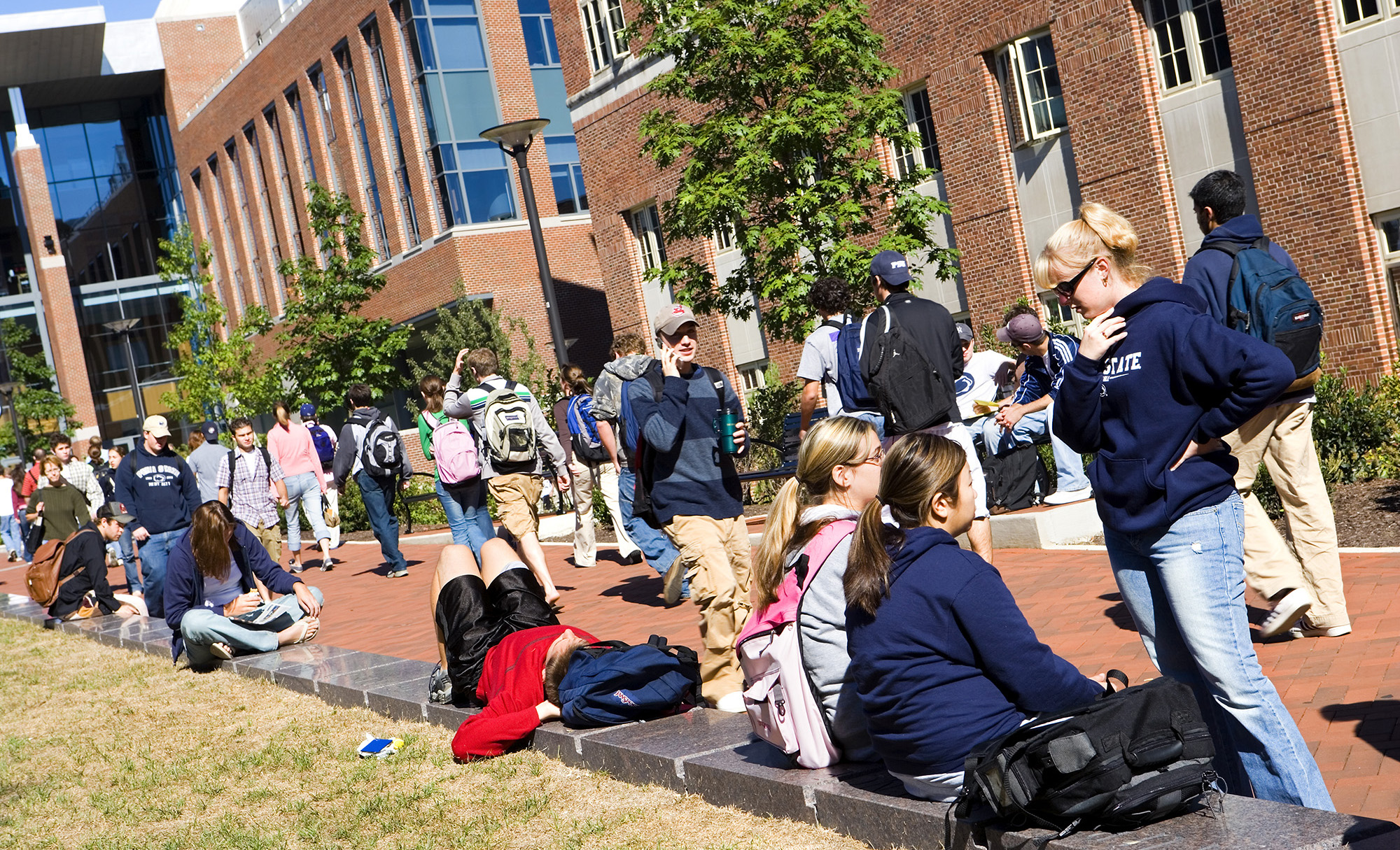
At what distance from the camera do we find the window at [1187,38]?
1582 cm

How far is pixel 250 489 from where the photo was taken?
14258 millimetres

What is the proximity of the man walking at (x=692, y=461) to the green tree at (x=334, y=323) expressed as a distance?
71.1ft

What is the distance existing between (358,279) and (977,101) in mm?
14831

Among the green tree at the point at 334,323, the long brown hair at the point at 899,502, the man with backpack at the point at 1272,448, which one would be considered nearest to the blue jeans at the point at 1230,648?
the long brown hair at the point at 899,502

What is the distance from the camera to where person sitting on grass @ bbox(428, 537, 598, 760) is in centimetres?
601

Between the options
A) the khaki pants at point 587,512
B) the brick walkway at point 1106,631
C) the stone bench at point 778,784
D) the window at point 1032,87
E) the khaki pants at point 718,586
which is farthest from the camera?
the window at point 1032,87

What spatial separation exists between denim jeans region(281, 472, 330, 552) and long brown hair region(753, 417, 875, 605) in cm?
1221

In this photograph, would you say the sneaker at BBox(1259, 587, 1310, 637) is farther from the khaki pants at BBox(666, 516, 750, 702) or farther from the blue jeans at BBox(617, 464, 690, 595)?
the blue jeans at BBox(617, 464, 690, 595)

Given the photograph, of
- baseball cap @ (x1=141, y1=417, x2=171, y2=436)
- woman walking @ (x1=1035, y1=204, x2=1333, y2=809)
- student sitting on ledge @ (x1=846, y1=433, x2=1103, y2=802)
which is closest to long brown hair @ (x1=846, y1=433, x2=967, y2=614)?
student sitting on ledge @ (x1=846, y1=433, x2=1103, y2=802)

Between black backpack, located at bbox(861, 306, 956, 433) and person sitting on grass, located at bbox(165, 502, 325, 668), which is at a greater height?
black backpack, located at bbox(861, 306, 956, 433)

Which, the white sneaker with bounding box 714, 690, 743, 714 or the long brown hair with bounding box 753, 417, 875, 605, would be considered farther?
the white sneaker with bounding box 714, 690, 743, 714

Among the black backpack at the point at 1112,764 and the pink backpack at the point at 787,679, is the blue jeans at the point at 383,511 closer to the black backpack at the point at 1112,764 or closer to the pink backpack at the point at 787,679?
the pink backpack at the point at 787,679

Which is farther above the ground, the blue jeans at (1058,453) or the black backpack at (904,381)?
the black backpack at (904,381)

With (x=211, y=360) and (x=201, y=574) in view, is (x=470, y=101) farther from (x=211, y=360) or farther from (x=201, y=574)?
(x=201, y=574)
